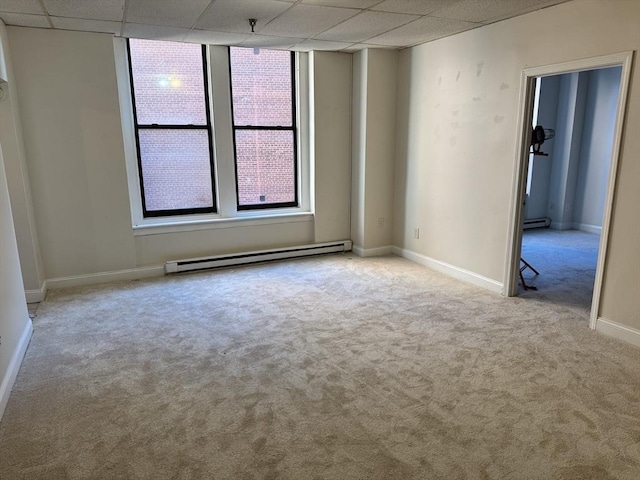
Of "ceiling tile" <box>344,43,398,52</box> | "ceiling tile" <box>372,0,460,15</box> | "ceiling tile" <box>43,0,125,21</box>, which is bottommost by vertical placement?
"ceiling tile" <box>372,0,460,15</box>

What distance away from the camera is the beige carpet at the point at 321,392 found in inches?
75.7

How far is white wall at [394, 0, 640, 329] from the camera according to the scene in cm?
291

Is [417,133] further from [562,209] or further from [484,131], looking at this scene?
[562,209]

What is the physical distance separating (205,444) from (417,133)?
157 inches

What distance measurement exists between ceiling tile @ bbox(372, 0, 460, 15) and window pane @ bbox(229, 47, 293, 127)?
6.45 ft

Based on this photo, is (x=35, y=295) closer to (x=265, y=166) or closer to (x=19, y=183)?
(x=19, y=183)

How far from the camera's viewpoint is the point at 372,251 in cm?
541

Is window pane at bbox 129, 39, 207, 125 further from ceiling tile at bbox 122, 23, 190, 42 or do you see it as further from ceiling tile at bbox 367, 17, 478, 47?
ceiling tile at bbox 367, 17, 478, 47

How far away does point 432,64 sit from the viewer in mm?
4543

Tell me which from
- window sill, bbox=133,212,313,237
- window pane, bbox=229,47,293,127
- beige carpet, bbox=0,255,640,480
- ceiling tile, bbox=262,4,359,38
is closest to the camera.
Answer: beige carpet, bbox=0,255,640,480

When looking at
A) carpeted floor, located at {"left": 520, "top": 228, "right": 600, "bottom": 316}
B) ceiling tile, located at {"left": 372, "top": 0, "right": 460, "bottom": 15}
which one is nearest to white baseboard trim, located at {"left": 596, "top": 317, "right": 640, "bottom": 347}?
carpeted floor, located at {"left": 520, "top": 228, "right": 600, "bottom": 316}

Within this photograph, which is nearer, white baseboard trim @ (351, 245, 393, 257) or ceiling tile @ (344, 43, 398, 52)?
ceiling tile @ (344, 43, 398, 52)

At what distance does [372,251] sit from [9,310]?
3796mm

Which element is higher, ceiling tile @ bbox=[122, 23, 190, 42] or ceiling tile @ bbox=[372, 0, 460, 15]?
ceiling tile @ bbox=[122, 23, 190, 42]
